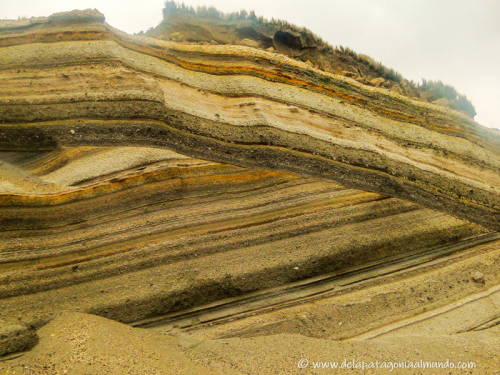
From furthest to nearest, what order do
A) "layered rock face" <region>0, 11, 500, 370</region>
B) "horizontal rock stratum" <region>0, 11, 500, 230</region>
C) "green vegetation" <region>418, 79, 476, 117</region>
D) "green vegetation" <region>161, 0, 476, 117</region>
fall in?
"green vegetation" <region>418, 79, 476, 117</region> < "green vegetation" <region>161, 0, 476, 117</region> < "horizontal rock stratum" <region>0, 11, 500, 230</region> < "layered rock face" <region>0, 11, 500, 370</region>

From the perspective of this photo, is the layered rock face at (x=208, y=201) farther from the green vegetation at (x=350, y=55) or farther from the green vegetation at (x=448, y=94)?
the green vegetation at (x=448, y=94)

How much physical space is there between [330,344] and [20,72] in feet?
22.0

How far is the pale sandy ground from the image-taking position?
3984 mm

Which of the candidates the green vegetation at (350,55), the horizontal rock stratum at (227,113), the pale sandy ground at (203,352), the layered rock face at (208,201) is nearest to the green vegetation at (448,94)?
the green vegetation at (350,55)

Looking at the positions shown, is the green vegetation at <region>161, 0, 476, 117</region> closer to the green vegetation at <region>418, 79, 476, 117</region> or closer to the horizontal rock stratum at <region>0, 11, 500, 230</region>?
the green vegetation at <region>418, 79, 476, 117</region>

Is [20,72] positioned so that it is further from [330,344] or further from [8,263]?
[330,344]

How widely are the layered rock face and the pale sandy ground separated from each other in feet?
1.08

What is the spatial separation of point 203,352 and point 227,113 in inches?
155

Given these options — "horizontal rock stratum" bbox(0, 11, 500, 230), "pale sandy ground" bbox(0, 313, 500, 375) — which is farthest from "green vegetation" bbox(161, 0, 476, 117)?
"pale sandy ground" bbox(0, 313, 500, 375)

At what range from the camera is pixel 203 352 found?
15.5ft

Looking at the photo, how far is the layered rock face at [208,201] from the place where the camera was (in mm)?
Result: 5070

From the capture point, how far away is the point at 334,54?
812 centimetres

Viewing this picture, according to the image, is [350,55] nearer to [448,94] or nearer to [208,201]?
[448,94]

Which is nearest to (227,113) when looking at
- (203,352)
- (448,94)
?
(203,352)
